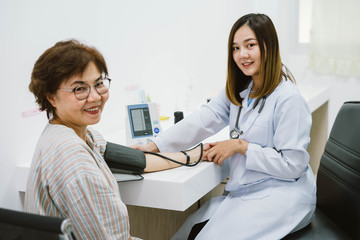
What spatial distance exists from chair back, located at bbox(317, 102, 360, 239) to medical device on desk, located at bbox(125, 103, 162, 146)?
75 cm

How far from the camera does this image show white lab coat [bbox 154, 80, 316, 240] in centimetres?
153

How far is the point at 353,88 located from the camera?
3785 mm

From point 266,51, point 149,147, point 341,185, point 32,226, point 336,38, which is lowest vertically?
point 341,185

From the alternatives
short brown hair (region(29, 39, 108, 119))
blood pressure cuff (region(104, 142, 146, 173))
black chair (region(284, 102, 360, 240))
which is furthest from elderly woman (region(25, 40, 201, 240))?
black chair (region(284, 102, 360, 240))

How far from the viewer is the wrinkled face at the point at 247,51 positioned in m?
1.64

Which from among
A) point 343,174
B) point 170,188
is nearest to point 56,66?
point 170,188

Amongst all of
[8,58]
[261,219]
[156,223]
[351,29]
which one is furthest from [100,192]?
[351,29]

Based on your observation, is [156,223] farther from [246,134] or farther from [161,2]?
[161,2]

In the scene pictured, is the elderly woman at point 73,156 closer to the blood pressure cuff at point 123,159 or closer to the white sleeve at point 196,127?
the blood pressure cuff at point 123,159

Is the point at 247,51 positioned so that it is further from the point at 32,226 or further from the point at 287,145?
the point at 32,226

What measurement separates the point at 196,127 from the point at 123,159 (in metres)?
0.48

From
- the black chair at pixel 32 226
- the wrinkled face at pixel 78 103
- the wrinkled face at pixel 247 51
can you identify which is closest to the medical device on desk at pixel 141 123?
the wrinkled face at pixel 247 51

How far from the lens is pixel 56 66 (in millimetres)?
1129

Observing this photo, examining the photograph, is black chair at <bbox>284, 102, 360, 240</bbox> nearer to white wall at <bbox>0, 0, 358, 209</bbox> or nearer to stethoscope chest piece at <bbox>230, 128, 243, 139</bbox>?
stethoscope chest piece at <bbox>230, 128, 243, 139</bbox>
